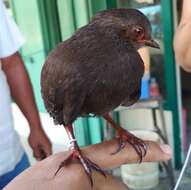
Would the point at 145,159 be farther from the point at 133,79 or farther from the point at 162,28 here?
the point at 162,28

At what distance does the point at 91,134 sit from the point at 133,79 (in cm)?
184

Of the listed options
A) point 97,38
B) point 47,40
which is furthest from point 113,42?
point 47,40

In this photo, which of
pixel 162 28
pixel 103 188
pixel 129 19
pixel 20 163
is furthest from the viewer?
pixel 162 28

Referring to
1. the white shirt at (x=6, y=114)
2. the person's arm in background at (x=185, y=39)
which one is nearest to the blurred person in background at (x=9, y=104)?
the white shirt at (x=6, y=114)

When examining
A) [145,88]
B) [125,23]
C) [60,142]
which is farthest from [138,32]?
[60,142]

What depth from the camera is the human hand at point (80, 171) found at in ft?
2.81

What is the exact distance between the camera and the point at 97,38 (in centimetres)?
81

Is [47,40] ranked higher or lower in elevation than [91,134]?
higher

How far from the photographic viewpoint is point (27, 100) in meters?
1.49

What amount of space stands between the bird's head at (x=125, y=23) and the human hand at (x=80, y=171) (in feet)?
0.83

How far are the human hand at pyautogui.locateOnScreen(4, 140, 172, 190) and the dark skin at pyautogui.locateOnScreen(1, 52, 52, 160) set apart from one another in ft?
1.82

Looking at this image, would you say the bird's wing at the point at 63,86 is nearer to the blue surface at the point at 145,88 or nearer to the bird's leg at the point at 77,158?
the bird's leg at the point at 77,158

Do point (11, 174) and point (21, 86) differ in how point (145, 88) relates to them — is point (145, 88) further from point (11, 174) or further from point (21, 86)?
point (11, 174)

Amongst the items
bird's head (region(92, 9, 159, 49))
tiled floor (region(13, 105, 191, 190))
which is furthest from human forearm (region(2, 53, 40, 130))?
tiled floor (region(13, 105, 191, 190))
